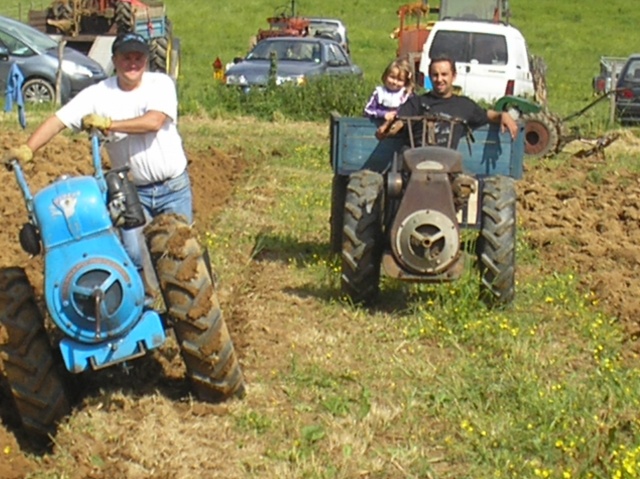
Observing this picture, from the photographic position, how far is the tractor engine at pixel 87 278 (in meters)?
5.68

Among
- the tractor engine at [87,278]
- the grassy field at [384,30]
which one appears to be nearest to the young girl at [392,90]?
the tractor engine at [87,278]

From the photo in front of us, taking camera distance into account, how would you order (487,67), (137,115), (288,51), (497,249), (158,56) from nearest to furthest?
(137,115), (497,249), (487,67), (288,51), (158,56)

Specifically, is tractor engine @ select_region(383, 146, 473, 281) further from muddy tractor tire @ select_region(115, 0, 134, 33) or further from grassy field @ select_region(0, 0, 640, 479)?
muddy tractor tire @ select_region(115, 0, 134, 33)

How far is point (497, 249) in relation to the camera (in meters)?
7.85

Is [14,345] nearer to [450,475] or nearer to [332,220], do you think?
[450,475]

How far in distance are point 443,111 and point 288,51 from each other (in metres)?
14.0

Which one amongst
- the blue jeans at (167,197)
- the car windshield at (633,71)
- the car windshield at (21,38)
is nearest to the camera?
the blue jeans at (167,197)

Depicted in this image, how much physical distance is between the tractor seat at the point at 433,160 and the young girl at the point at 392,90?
1.74m

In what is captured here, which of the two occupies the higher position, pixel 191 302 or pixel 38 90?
pixel 191 302

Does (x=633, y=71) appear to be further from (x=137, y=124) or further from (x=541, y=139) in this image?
(x=137, y=124)

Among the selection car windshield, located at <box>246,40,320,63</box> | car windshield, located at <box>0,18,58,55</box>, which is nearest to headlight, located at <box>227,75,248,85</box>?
car windshield, located at <box>246,40,320,63</box>

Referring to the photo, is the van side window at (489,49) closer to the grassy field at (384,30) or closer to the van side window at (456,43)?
the van side window at (456,43)

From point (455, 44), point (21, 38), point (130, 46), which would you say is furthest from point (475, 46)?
point (130, 46)

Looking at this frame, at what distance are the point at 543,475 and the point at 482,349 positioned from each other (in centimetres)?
202
